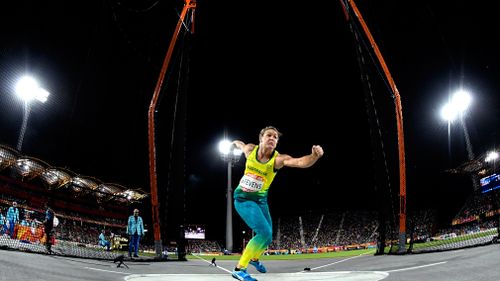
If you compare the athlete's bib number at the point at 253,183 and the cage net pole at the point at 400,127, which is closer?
the athlete's bib number at the point at 253,183

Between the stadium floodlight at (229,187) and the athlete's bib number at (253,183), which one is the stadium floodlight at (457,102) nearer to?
the stadium floodlight at (229,187)

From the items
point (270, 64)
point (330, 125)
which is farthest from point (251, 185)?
point (330, 125)

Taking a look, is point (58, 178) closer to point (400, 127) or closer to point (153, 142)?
point (153, 142)

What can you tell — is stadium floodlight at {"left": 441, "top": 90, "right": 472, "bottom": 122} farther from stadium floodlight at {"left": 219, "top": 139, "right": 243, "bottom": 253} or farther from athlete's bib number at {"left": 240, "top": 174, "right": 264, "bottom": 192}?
athlete's bib number at {"left": 240, "top": 174, "right": 264, "bottom": 192}

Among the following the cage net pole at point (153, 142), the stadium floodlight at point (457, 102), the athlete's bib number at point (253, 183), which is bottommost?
the athlete's bib number at point (253, 183)

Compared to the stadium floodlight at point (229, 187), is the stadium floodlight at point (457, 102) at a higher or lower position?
higher

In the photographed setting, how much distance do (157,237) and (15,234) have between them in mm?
8509

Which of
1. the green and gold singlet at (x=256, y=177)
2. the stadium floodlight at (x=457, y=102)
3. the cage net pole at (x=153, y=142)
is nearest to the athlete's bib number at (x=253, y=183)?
the green and gold singlet at (x=256, y=177)

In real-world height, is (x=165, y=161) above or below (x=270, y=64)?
below

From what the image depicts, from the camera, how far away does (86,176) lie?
35.9 meters

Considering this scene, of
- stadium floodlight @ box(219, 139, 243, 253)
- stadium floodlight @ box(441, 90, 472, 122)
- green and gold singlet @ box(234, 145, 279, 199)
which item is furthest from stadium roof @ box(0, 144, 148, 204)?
stadium floodlight @ box(441, 90, 472, 122)

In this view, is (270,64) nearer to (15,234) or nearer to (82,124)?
(15,234)

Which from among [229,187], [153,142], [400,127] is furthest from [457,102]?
[153,142]

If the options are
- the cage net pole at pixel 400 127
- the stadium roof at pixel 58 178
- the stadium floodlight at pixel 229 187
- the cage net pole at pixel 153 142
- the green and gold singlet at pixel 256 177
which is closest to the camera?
the green and gold singlet at pixel 256 177
